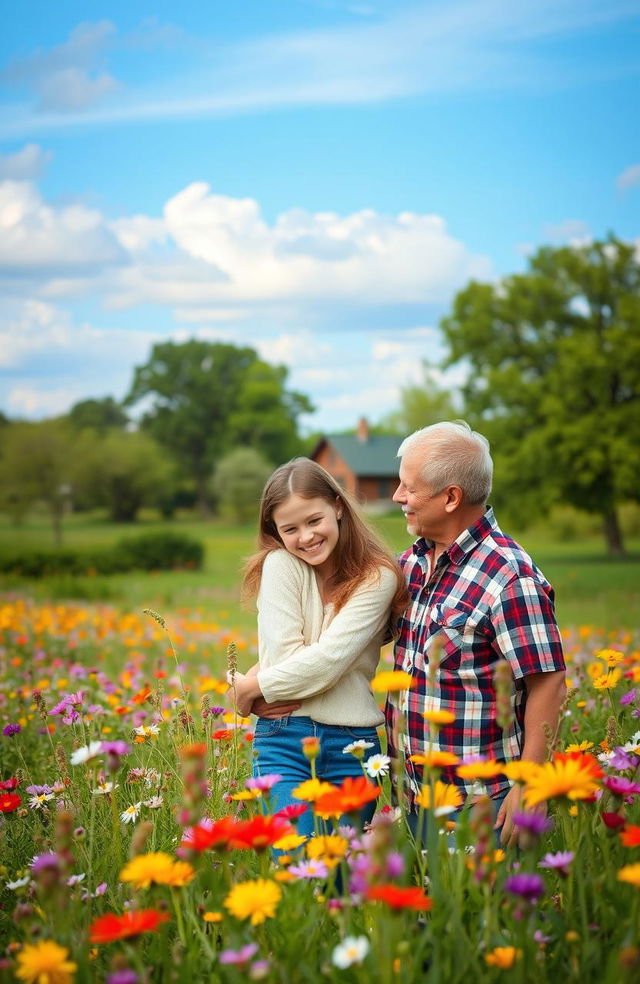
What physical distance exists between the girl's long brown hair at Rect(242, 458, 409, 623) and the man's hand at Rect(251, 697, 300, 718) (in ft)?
1.16

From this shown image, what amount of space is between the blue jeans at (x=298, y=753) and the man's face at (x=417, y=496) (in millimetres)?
755

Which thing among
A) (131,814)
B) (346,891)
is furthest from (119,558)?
(346,891)

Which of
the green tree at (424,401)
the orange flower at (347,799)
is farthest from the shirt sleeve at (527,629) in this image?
the green tree at (424,401)

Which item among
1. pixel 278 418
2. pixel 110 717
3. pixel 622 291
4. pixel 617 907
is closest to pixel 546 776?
pixel 617 907

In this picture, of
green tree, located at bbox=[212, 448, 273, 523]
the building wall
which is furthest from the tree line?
the building wall

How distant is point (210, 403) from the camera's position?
62.9 m

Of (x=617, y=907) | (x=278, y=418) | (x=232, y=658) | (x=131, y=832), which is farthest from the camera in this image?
(x=278, y=418)

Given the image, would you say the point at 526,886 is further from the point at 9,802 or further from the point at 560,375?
the point at 560,375

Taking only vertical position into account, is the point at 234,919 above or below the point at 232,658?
below

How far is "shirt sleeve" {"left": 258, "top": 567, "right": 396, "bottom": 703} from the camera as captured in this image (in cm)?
289

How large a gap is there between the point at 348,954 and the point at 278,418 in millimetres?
59036

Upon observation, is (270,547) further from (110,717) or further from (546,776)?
(110,717)

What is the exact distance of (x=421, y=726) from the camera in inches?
113

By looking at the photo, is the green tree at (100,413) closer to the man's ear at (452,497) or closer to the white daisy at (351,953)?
the man's ear at (452,497)
